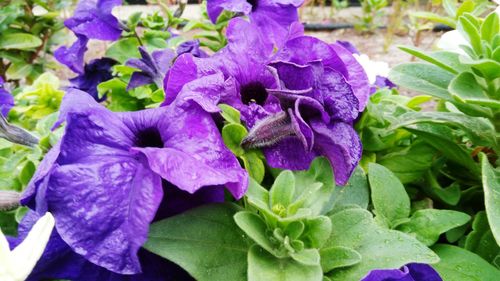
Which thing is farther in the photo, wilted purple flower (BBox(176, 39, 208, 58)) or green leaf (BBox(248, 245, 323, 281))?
wilted purple flower (BBox(176, 39, 208, 58))

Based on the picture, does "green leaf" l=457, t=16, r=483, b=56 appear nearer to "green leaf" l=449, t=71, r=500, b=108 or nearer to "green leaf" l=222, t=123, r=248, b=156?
"green leaf" l=449, t=71, r=500, b=108

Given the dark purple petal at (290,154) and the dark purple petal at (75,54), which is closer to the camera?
the dark purple petal at (290,154)

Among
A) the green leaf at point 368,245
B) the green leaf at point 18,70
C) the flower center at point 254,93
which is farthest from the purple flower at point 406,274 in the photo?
the green leaf at point 18,70

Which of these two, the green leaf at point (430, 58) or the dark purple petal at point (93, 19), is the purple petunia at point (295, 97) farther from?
the dark purple petal at point (93, 19)

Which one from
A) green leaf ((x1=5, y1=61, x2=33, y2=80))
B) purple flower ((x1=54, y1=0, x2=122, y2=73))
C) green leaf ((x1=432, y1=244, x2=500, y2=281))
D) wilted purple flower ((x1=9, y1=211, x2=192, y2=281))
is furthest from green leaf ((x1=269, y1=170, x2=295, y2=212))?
green leaf ((x1=5, y1=61, x2=33, y2=80))

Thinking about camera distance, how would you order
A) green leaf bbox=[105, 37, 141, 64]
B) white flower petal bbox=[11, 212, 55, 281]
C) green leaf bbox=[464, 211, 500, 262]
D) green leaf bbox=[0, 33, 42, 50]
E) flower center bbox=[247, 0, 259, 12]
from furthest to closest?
green leaf bbox=[0, 33, 42, 50] < green leaf bbox=[105, 37, 141, 64] < flower center bbox=[247, 0, 259, 12] < green leaf bbox=[464, 211, 500, 262] < white flower petal bbox=[11, 212, 55, 281]

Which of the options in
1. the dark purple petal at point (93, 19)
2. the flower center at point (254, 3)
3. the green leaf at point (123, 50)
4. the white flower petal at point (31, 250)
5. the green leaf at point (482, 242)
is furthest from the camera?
the green leaf at point (123, 50)

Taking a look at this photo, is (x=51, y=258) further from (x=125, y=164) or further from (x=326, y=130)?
(x=326, y=130)
